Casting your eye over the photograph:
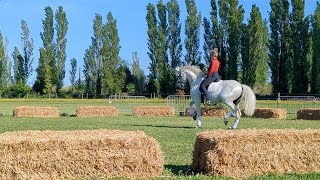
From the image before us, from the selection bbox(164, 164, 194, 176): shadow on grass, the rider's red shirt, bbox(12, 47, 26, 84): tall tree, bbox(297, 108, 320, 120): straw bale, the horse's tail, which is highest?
bbox(12, 47, 26, 84): tall tree

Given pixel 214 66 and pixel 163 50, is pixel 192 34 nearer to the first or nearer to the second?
pixel 163 50

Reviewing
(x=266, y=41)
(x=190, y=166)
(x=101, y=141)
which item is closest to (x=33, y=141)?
(x=101, y=141)

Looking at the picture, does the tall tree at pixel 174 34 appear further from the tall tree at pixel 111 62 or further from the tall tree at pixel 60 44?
the tall tree at pixel 60 44

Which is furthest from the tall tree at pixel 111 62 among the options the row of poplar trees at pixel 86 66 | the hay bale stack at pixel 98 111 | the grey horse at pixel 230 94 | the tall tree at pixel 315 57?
the grey horse at pixel 230 94

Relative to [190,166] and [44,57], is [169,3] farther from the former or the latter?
[190,166]

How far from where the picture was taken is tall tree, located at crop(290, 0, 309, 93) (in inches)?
2352

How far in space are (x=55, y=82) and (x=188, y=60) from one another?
20.4 meters

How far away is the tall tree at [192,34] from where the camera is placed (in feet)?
234

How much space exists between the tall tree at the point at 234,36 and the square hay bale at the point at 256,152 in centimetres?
5481

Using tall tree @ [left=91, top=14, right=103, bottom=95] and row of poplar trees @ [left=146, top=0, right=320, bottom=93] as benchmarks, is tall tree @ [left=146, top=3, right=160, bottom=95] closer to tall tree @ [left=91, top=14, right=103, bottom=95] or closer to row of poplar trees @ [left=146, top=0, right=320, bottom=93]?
row of poplar trees @ [left=146, top=0, right=320, bottom=93]

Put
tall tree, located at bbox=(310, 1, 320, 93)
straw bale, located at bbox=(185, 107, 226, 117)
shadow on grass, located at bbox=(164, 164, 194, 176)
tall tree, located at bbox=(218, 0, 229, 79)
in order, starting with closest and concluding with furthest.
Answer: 1. shadow on grass, located at bbox=(164, 164, 194, 176)
2. straw bale, located at bbox=(185, 107, 226, 117)
3. tall tree, located at bbox=(310, 1, 320, 93)
4. tall tree, located at bbox=(218, 0, 229, 79)

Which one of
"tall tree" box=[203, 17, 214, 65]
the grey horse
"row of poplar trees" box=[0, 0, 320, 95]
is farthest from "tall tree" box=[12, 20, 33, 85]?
the grey horse

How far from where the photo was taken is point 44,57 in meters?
74.8

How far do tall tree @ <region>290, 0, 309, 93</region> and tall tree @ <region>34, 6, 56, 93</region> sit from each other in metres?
35.5
